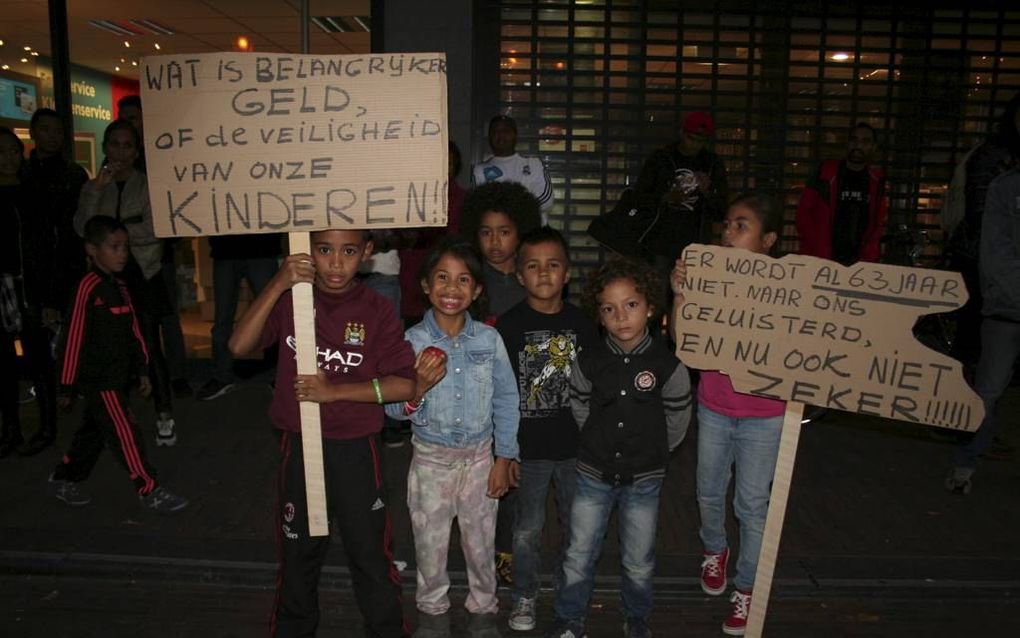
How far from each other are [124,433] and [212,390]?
2.72m

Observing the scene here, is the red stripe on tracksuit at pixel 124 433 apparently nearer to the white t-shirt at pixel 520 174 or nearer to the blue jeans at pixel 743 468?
the blue jeans at pixel 743 468

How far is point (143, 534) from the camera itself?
460cm

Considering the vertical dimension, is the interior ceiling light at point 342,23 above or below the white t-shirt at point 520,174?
above

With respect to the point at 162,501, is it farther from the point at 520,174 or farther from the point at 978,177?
the point at 978,177

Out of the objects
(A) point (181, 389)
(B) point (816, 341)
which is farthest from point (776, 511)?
(A) point (181, 389)

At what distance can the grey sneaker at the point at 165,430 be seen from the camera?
6043 millimetres

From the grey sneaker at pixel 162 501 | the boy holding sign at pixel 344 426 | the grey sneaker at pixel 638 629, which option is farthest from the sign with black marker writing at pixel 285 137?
the grey sneaker at pixel 162 501

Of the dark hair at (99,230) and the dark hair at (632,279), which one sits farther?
the dark hair at (99,230)

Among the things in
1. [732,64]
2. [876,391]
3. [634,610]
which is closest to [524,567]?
[634,610]

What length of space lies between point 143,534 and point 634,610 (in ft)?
8.97

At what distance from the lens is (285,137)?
2.90 metres

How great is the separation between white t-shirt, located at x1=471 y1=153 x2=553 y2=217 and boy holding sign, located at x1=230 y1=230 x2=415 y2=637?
3.52 meters

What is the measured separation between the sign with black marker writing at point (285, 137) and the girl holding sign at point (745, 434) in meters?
1.52

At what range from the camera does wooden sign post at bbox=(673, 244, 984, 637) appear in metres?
2.95
